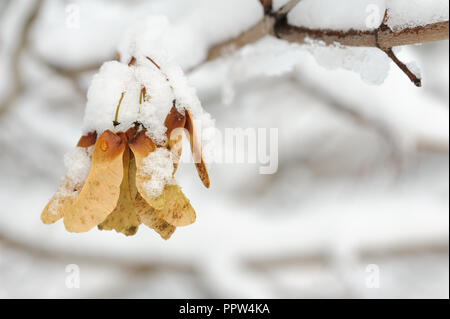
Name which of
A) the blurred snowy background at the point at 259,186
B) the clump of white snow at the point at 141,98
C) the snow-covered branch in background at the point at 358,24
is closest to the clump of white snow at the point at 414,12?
the snow-covered branch in background at the point at 358,24

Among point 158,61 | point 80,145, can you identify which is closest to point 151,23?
point 158,61

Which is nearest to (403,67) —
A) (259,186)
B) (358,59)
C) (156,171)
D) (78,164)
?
(358,59)

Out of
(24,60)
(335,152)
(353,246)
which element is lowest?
(353,246)

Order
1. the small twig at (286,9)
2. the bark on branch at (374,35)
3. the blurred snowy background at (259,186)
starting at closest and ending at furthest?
1. the bark on branch at (374,35)
2. the small twig at (286,9)
3. the blurred snowy background at (259,186)

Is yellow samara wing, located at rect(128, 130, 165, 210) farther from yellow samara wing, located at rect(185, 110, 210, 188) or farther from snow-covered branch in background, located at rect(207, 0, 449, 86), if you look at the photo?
snow-covered branch in background, located at rect(207, 0, 449, 86)

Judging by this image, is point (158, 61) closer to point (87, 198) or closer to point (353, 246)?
point (87, 198)

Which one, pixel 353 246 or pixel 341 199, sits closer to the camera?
pixel 353 246

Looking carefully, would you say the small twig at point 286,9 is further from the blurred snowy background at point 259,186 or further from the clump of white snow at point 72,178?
the blurred snowy background at point 259,186
